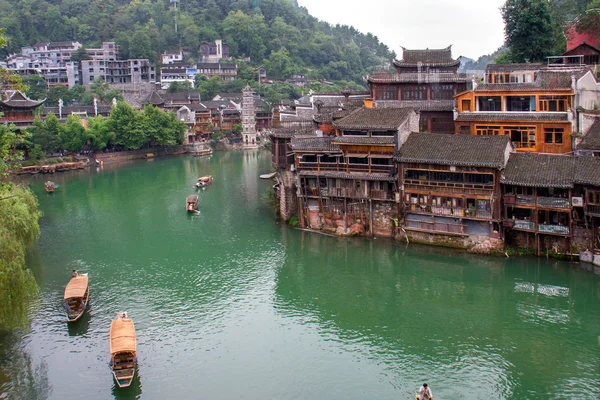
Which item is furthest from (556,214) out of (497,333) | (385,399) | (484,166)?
(385,399)

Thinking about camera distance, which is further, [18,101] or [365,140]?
[18,101]

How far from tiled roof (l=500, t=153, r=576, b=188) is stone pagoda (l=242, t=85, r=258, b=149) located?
63303mm

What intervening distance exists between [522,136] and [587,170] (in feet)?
23.8

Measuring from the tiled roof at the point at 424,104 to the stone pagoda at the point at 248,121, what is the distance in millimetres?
48478

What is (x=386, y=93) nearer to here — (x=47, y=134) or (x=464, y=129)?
(x=464, y=129)

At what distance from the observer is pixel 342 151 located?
115 feet

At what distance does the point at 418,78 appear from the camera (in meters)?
43.1

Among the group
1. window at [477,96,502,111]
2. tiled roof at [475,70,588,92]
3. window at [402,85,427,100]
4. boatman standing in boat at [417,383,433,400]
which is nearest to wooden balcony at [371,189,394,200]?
window at [477,96,502,111]

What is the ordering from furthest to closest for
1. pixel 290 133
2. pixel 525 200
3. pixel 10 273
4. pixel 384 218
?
1. pixel 290 133
2. pixel 384 218
3. pixel 525 200
4. pixel 10 273

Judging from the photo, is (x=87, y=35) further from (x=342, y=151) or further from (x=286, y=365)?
(x=286, y=365)

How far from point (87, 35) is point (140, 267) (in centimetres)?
10505

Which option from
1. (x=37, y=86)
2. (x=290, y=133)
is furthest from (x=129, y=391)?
(x=37, y=86)

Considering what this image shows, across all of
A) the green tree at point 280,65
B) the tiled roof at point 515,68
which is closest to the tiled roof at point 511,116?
the tiled roof at point 515,68

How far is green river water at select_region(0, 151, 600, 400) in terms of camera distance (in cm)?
2033
